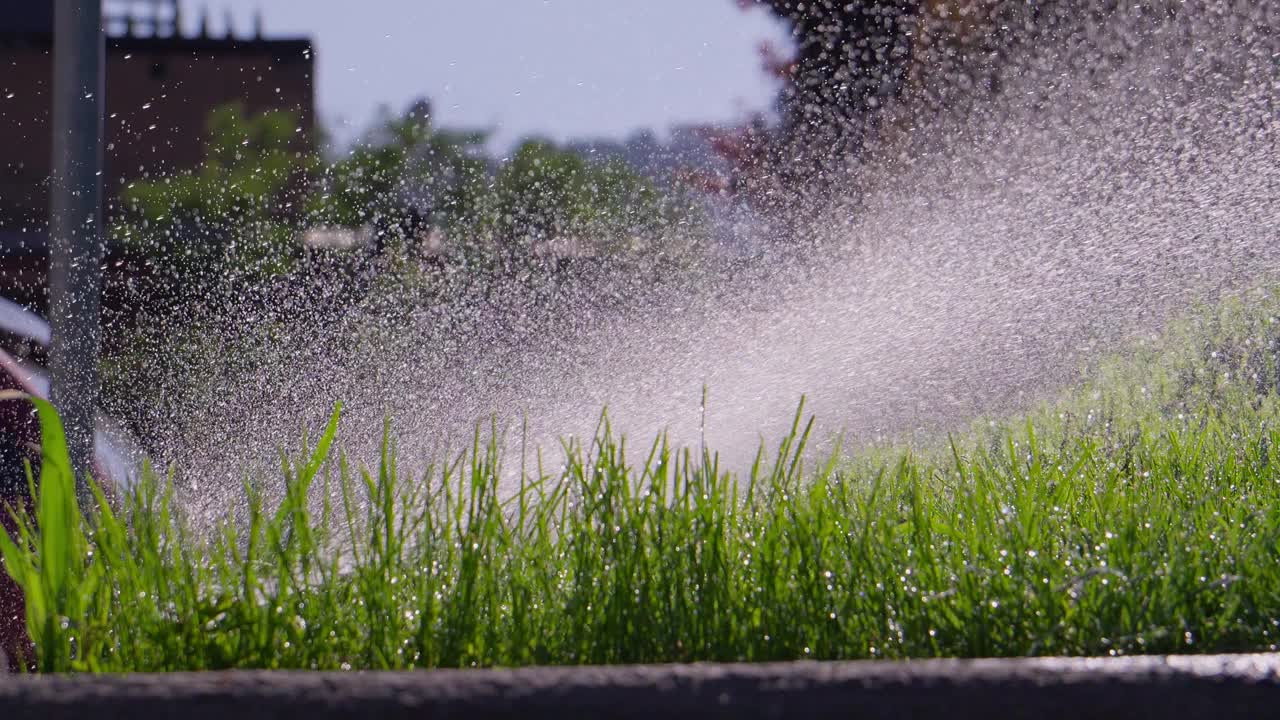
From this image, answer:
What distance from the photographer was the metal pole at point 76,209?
4.16 metres

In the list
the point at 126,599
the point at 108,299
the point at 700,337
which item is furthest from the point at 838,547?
the point at 108,299

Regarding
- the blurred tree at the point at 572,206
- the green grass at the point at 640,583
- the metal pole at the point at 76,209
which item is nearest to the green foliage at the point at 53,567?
the green grass at the point at 640,583

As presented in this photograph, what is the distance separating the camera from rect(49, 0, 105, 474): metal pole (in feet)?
13.7

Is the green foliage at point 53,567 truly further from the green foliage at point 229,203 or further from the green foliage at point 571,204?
the green foliage at point 229,203

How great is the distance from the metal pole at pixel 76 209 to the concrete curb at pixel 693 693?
8.42 feet

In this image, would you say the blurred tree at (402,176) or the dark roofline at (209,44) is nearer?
the blurred tree at (402,176)

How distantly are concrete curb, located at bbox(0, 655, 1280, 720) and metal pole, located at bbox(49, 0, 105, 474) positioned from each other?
8.42 ft

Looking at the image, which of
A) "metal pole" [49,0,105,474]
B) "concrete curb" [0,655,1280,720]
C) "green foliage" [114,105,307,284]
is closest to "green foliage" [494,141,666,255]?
"green foliage" [114,105,307,284]

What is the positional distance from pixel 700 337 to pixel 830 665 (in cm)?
586

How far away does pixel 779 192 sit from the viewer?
9.98 metres

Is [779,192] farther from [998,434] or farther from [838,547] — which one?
[838,547]

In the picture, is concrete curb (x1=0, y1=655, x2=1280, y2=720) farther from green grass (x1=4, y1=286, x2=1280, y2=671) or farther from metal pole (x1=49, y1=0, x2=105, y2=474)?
metal pole (x1=49, y1=0, x2=105, y2=474)

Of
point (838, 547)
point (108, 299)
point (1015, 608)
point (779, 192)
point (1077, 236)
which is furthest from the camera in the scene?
point (108, 299)

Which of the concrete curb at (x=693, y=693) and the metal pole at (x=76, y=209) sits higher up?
the metal pole at (x=76, y=209)
